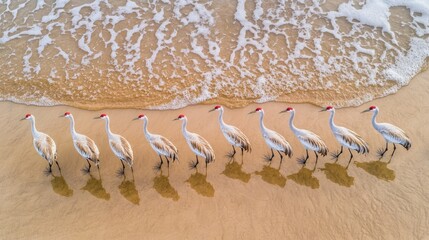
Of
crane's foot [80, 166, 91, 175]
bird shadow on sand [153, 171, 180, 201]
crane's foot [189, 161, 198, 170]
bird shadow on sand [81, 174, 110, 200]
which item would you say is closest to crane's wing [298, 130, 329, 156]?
crane's foot [189, 161, 198, 170]

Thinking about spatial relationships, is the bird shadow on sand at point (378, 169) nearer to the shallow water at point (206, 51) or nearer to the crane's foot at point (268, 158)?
the crane's foot at point (268, 158)

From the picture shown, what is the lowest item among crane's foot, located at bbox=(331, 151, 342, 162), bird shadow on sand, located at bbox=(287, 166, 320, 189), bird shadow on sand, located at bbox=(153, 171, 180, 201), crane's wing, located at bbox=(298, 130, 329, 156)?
bird shadow on sand, located at bbox=(153, 171, 180, 201)

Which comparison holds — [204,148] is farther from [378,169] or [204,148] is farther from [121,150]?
[378,169]

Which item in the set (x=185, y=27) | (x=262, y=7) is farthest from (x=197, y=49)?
(x=262, y=7)

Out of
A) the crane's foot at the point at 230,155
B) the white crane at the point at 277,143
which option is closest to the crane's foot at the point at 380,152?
the white crane at the point at 277,143

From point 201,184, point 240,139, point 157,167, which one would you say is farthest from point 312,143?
point 157,167

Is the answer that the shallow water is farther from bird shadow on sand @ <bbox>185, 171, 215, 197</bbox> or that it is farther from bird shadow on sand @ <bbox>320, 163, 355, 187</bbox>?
bird shadow on sand @ <bbox>185, 171, 215, 197</bbox>

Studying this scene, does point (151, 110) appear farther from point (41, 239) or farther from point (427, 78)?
point (427, 78)
